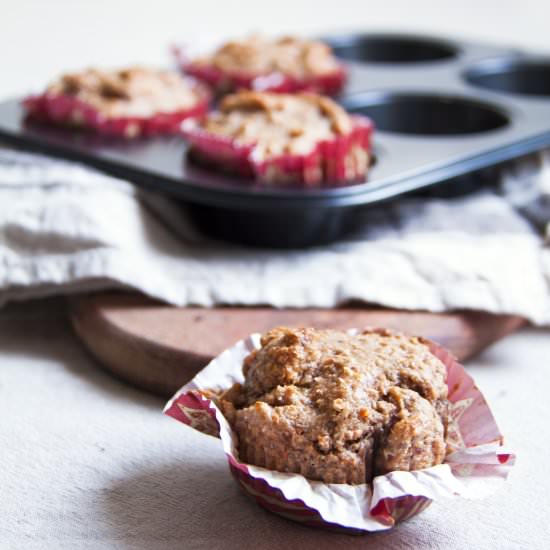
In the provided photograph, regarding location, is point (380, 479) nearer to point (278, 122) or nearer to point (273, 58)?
point (278, 122)

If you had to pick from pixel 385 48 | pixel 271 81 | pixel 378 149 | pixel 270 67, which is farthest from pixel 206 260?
pixel 385 48

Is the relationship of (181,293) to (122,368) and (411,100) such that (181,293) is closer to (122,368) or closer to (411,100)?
(122,368)

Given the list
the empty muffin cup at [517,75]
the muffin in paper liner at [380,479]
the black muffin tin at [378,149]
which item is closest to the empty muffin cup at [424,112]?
the black muffin tin at [378,149]

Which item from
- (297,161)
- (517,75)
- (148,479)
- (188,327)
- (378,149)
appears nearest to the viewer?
(148,479)

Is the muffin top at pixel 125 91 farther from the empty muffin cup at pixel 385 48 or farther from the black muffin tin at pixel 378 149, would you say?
the empty muffin cup at pixel 385 48

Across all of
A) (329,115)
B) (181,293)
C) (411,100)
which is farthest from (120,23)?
(181,293)
